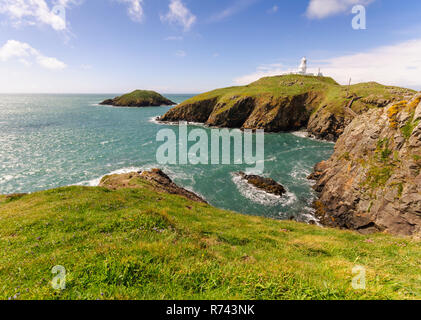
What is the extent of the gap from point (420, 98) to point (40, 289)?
1521 inches

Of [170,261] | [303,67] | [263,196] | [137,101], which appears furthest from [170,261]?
[137,101]

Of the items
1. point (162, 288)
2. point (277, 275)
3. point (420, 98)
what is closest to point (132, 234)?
point (162, 288)

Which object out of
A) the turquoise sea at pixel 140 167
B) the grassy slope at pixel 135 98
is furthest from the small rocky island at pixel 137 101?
the turquoise sea at pixel 140 167

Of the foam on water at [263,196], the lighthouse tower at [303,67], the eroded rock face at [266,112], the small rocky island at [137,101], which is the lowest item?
the foam on water at [263,196]

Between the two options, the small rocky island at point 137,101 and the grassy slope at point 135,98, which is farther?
the grassy slope at point 135,98

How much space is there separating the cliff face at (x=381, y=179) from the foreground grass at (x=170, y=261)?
10.5 m

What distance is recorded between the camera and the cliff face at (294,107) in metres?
70.7

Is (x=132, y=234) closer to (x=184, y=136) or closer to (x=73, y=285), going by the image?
(x=73, y=285)

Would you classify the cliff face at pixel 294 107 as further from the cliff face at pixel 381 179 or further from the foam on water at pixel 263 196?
the foam on water at pixel 263 196

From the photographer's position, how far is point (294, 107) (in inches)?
3359

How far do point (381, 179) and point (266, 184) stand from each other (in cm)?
1587

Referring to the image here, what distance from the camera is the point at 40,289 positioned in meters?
5.10

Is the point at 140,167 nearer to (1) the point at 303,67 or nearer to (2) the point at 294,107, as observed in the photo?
(2) the point at 294,107

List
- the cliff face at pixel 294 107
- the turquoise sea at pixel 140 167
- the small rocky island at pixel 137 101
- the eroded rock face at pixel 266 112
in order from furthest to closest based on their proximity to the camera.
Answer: the small rocky island at pixel 137 101 → the eroded rock face at pixel 266 112 → the cliff face at pixel 294 107 → the turquoise sea at pixel 140 167
